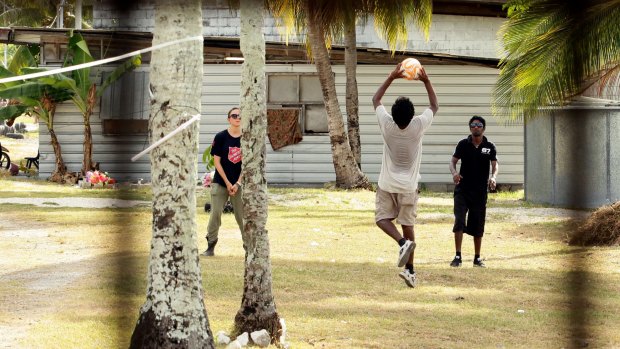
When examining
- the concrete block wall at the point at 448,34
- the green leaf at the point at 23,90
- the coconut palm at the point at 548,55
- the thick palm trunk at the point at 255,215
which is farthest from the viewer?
the concrete block wall at the point at 448,34

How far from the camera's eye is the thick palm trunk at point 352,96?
1809 cm

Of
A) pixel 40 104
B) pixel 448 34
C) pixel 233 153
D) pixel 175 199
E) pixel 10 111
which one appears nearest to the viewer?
pixel 175 199

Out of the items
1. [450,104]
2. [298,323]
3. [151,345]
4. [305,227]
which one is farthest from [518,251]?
[450,104]

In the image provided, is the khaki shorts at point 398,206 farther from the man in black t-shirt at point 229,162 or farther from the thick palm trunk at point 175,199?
the thick palm trunk at point 175,199

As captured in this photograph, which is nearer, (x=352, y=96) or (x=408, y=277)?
(x=408, y=277)

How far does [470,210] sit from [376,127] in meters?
10.5

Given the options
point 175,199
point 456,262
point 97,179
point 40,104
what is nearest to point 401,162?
point 456,262

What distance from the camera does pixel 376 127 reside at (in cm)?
2014

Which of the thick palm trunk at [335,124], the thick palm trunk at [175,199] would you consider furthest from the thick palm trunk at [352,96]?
the thick palm trunk at [175,199]

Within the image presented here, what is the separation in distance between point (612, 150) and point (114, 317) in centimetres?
1029

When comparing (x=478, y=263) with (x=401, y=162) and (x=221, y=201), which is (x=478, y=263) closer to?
(x=401, y=162)

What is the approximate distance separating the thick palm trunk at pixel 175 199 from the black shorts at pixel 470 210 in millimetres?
4448

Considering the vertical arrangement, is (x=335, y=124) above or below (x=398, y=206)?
above

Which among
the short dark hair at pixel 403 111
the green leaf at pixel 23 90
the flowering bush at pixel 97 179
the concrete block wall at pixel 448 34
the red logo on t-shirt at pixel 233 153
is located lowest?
the flowering bush at pixel 97 179
